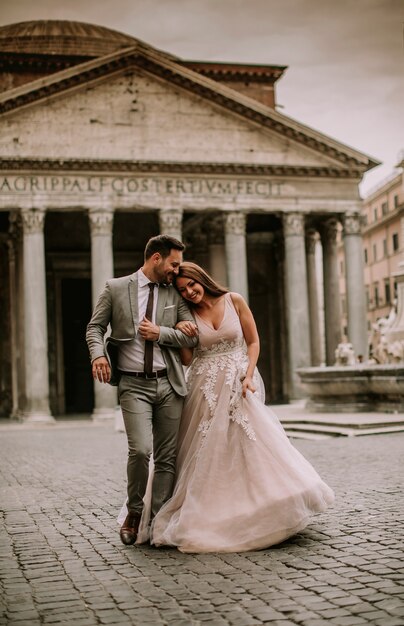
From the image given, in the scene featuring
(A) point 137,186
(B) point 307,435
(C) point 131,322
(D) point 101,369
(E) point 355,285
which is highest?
(A) point 137,186

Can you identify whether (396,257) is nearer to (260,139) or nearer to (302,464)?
(260,139)

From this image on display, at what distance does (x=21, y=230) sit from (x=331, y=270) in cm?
1132

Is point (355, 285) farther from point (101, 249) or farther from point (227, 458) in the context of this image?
point (227, 458)

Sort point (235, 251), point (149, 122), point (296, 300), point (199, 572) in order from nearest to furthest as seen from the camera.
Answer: point (199, 572)
point (149, 122)
point (235, 251)
point (296, 300)

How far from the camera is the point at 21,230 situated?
98.9 feet

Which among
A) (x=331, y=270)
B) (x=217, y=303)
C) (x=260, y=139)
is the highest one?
(x=260, y=139)

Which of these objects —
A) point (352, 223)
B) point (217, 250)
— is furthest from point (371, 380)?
point (217, 250)

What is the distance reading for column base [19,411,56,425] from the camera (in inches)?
1080

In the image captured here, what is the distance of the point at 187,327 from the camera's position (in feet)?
19.9

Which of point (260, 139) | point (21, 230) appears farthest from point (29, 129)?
point (260, 139)

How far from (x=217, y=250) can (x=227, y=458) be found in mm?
27457

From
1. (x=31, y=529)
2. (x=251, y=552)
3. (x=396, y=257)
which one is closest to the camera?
(x=251, y=552)

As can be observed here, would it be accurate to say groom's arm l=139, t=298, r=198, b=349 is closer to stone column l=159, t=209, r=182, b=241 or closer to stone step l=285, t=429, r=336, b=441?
stone step l=285, t=429, r=336, b=441

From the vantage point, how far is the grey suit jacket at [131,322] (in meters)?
6.03
